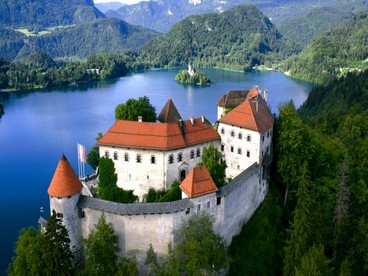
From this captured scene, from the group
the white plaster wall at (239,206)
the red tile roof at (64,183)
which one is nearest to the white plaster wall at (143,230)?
the red tile roof at (64,183)

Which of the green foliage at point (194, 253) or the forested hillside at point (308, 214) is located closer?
the green foliage at point (194, 253)

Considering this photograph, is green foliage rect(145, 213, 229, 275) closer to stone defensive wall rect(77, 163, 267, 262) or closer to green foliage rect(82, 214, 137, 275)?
stone defensive wall rect(77, 163, 267, 262)

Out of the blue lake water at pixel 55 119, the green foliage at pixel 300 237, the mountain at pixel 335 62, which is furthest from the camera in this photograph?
the mountain at pixel 335 62

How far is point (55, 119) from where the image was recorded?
374ft

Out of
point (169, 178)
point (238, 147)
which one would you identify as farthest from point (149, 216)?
point (238, 147)

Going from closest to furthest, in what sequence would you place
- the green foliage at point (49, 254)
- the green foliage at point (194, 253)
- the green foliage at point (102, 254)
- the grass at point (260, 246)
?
the green foliage at point (49, 254), the green foliage at point (194, 253), the green foliage at point (102, 254), the grass at point (260, 246)

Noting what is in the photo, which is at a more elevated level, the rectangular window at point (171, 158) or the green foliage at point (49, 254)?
the rectangular window at point (171, 158)

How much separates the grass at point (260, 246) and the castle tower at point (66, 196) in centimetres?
1514

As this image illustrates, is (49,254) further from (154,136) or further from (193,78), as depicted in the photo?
(193,78)

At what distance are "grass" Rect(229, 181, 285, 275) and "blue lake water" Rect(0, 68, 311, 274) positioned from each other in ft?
86.3

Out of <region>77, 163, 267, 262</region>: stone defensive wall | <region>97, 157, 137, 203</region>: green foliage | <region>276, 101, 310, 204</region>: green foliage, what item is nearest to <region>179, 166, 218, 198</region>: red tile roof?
<region>77, 163, 267, 262</region>: stone defensive wall

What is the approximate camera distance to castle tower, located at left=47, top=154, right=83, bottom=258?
38469 millimetres

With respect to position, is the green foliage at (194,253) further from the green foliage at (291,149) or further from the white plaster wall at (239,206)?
the green foliage at (291,149)

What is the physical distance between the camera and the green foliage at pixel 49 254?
3516 centimetres
